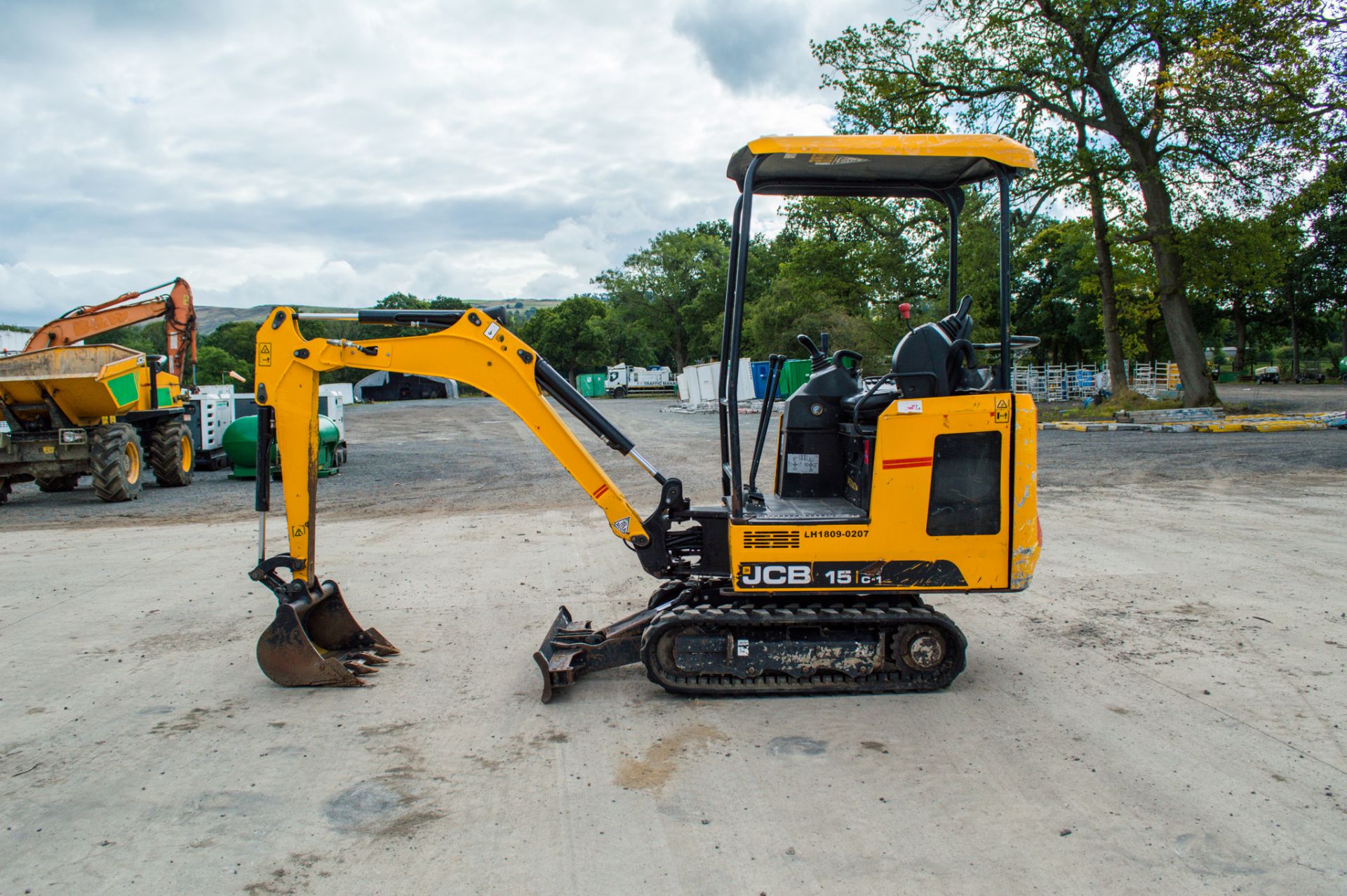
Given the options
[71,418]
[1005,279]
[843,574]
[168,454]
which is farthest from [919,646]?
[168,454]

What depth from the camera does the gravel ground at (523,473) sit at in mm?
12336

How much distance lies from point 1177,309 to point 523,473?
778 inches

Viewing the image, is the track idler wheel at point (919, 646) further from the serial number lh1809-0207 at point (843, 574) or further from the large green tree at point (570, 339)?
the large green tree at point (570, 339)

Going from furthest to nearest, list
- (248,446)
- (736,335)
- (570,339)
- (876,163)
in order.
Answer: (570,339), (248,446), (876,163), (736,335)

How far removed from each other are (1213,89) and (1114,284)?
22.8ft

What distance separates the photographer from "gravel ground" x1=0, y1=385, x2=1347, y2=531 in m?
12.3

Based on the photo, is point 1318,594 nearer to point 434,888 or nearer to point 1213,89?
point 434,888

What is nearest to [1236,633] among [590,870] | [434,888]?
[590,870]

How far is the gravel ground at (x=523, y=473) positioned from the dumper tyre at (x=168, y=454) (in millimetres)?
330

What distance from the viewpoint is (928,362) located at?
15.6ft

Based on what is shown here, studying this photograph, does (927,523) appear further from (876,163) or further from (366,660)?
(366,660)

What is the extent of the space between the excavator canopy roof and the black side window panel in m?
1.53

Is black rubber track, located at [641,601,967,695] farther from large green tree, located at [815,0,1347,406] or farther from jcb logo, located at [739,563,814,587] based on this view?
large green tree, located at [815,0,1347,406]

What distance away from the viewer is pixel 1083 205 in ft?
83.0
